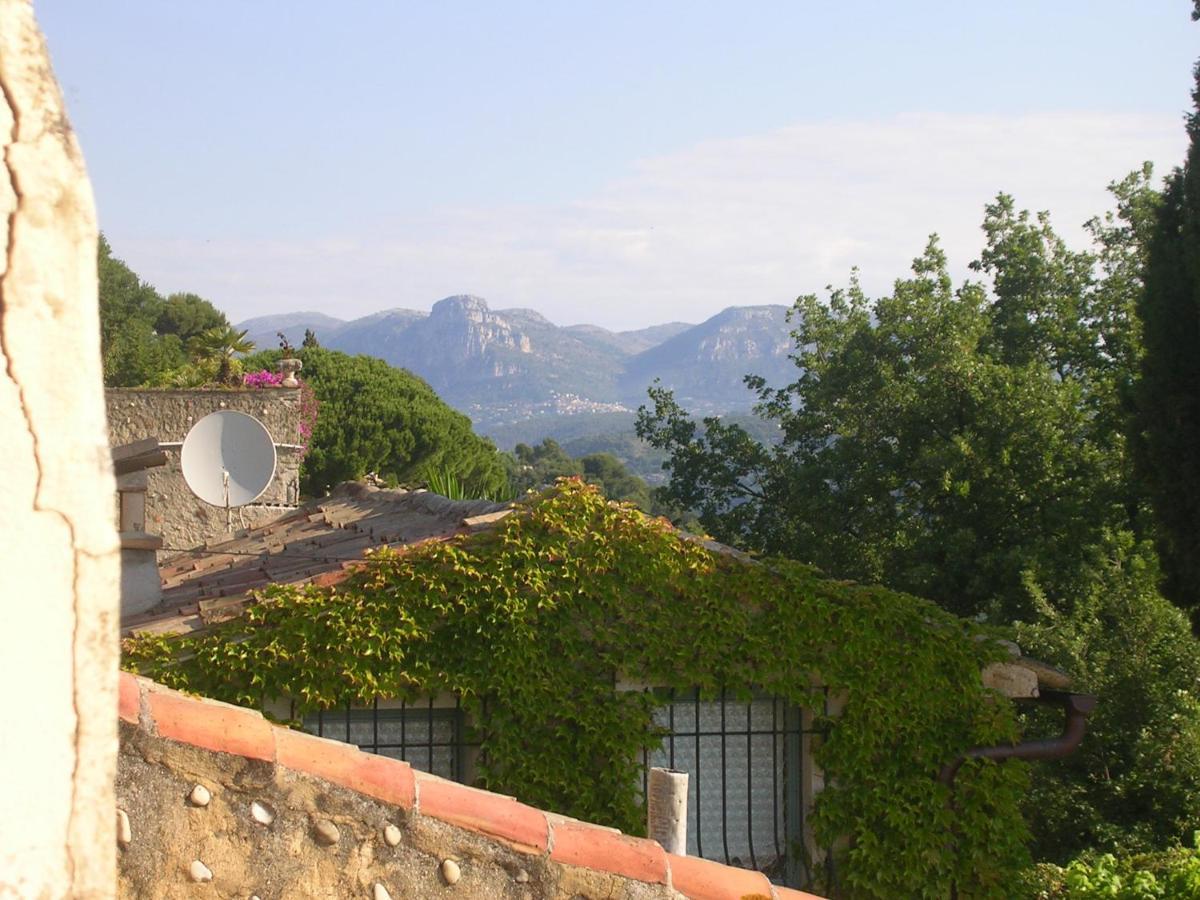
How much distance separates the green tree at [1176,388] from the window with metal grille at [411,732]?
606cm

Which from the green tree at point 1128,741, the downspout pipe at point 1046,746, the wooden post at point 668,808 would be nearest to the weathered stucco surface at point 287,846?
the wooden post at point 668,808

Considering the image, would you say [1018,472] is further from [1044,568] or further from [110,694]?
[110,694]

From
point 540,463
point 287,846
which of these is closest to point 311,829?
point 287,846

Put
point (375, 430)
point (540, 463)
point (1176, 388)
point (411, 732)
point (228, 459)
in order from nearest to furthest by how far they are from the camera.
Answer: point (411, 732) < point (1176, 388) < point (228, 459) < point (375, 430) < point (540, 463)

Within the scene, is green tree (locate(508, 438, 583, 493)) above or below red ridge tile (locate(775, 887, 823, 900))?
below

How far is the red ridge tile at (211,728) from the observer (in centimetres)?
414

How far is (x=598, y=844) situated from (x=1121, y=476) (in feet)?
42.1

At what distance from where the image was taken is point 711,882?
454 centimetres

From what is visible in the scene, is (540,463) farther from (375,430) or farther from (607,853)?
(607,853)

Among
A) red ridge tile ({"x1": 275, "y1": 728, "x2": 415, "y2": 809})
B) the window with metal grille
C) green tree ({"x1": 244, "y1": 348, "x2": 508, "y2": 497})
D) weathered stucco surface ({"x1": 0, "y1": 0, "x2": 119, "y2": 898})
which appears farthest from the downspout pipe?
green tree ({"x1": 244, "y1": 348, "x2": 508, "y2": 497})

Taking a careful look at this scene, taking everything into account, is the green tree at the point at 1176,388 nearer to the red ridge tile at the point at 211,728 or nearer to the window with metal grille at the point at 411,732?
the window with metal grille at the point at 411,732

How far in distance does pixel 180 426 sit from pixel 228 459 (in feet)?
39.4

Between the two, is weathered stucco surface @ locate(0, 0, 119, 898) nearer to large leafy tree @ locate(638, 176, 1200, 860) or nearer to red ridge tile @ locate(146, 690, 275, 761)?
red ridge tile @ locate(146, 690, 275, 761)

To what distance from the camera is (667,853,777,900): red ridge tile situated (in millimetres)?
4500
